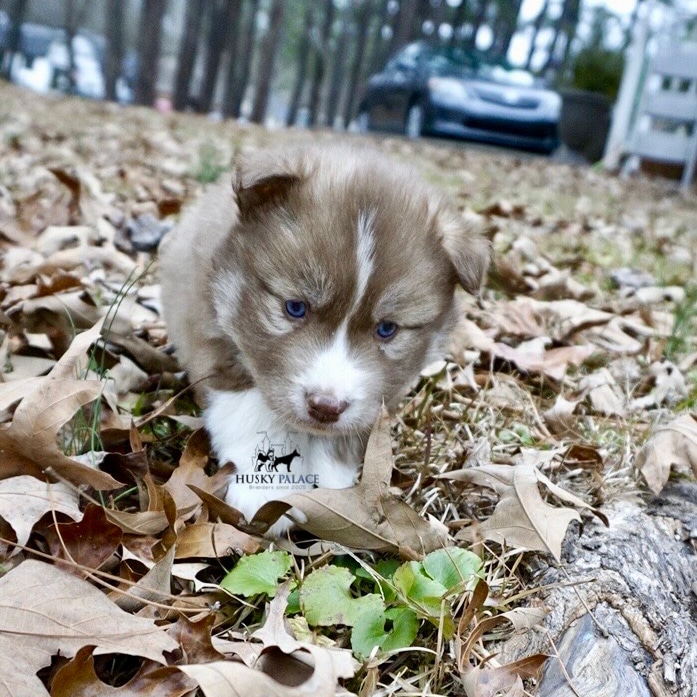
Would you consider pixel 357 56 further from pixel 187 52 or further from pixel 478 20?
pixel 187 52

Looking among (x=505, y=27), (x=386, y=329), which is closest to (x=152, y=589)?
(x=386, y=329)

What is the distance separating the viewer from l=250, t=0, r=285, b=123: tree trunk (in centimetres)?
1459

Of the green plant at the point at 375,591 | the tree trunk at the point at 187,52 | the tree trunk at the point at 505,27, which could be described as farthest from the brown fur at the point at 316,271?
the tree trunk at the point at 505,27

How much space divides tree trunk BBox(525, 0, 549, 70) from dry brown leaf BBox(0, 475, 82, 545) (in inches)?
631

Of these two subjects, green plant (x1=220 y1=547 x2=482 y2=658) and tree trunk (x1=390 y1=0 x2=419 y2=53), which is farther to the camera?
tree trunk (x1=390 y1=0 x2=419 y2=53)

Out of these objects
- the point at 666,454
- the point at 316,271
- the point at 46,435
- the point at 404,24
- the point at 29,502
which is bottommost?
the point at 29,502

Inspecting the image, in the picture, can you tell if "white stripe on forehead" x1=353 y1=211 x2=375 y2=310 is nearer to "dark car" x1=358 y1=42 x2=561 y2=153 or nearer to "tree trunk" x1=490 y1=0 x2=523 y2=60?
"dark car" x1=358 y1=42 x2=561 y2=153

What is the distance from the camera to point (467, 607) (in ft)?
6.08

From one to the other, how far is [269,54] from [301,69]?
2.75ft

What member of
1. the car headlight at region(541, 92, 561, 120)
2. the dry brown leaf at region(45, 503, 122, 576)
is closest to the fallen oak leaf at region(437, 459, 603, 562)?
the dry brown leaf at region(45, 503, 122, 576)

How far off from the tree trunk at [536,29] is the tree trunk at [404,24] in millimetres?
2646

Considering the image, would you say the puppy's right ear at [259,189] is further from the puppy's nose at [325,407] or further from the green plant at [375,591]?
the green plant at [375,591]

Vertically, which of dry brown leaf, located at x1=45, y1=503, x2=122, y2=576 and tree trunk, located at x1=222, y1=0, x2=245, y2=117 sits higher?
tree trunk, located at x1=222, y1=0, x2=245, y2=117

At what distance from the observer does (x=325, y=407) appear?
2174 millimetres
